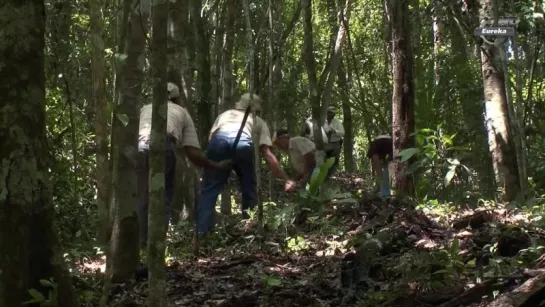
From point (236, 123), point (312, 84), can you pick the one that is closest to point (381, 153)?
point (312, 84)

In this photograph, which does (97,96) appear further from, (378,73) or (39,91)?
(378,73)

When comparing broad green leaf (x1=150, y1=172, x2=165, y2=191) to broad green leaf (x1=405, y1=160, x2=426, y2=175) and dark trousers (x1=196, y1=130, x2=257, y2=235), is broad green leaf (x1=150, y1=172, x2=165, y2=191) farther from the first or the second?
broad green leaf (x1=405, y1=160, x2=426, y2=175)

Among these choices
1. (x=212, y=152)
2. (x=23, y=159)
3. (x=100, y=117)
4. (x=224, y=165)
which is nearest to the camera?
(x=23, y=159)

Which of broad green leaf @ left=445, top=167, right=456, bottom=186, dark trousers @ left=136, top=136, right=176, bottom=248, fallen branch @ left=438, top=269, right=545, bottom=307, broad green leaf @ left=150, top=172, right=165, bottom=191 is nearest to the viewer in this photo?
fallen branch @ left=438, top=269, right=545, bottom=307

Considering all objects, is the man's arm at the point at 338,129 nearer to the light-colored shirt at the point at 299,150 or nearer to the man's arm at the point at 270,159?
the light-colored shirt at the point at 299,150

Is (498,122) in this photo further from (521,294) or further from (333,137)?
(333,137)

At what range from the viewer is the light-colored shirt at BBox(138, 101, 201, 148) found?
6.25m

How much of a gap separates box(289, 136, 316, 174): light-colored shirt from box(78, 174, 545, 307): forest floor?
2592 millimetres

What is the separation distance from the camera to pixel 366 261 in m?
4.53

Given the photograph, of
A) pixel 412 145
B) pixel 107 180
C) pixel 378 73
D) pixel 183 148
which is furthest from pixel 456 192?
pixel 378 73

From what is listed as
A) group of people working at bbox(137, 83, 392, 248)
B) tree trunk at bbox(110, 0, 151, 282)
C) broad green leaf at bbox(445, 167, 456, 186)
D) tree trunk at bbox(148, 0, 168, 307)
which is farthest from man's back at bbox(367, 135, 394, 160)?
tree trunk at bbox(148, 0, 168, 307)

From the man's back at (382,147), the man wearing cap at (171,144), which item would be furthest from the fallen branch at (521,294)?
the man's back at (382,147)

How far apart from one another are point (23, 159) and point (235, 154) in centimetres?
351

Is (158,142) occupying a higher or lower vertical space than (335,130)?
lower
